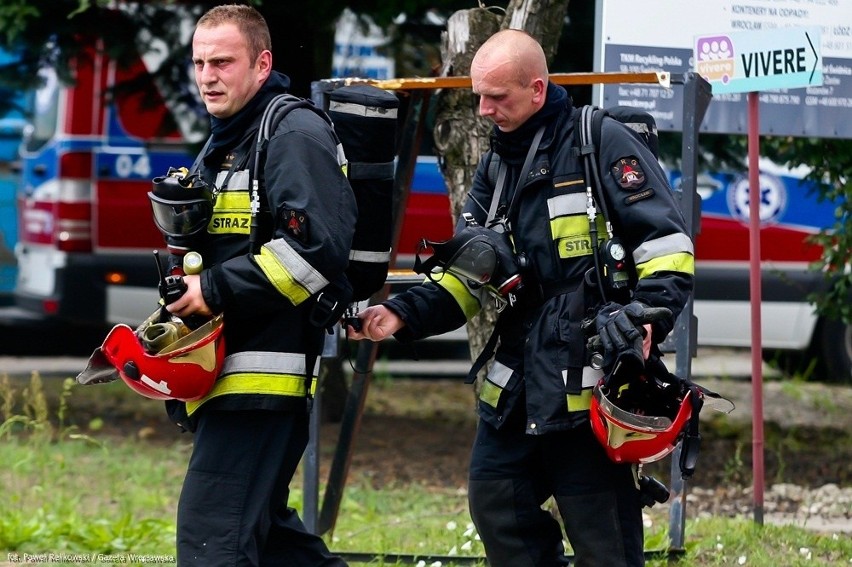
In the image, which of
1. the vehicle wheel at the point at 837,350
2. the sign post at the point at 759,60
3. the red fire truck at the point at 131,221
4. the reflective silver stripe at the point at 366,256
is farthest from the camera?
the vehicle wheel at the point at 837,350

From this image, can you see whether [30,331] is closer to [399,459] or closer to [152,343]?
[399,459]

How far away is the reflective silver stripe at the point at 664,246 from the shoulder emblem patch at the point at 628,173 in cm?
15

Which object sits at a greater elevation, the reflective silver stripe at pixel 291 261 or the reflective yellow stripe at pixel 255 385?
the reflective silver stripe at pixel 291 261

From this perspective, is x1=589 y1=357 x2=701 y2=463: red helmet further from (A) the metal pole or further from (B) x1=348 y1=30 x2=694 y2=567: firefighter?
(A) the metal pole

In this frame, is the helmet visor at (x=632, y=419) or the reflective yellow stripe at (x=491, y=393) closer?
the helmet visor at (x=632, y=419)

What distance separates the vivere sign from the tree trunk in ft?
1.99

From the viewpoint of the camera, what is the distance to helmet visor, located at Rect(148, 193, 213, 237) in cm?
330

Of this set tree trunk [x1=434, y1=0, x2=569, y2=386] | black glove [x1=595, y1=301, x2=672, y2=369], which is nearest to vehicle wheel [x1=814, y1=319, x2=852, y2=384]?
tree trunk [x1=434, y1=0, x2=569, y2=386]

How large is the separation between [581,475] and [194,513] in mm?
1028

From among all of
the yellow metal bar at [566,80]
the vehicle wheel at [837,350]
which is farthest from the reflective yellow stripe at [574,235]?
the vehicle wheel at [837,350]

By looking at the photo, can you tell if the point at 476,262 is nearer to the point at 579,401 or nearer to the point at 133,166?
the point at 579,401

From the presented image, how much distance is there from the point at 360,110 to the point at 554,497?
1.21m

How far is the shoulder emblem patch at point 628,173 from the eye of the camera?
3410 millimetres

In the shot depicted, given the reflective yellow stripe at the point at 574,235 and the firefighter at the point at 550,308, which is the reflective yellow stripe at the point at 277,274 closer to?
the firefighter at the point at 550,308
